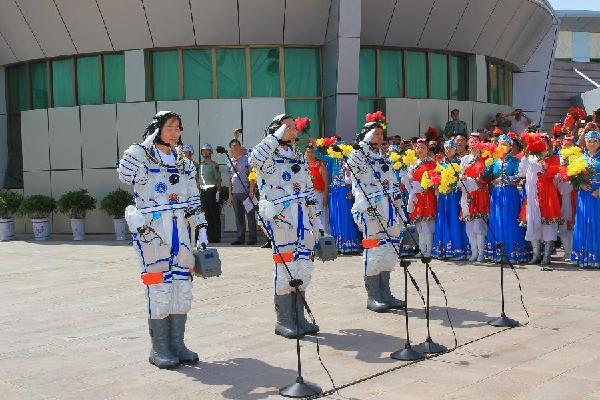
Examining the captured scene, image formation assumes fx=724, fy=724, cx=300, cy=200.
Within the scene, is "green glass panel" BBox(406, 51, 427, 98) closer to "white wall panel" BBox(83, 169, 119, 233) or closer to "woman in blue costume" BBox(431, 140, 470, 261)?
"woman in blue costume" BBox(431, 140, 470, 261)

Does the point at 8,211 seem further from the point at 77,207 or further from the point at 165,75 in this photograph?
the point at 165,75

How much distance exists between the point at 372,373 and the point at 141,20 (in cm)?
1525

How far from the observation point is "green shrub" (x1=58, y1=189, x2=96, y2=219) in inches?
767

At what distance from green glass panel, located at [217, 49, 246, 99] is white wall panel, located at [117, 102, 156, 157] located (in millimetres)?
1956

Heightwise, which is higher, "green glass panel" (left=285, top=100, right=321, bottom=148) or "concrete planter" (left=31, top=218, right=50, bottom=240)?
"green glass panel" (left=285, top=100, right=321, bottom=148)

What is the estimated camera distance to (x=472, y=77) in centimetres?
2250

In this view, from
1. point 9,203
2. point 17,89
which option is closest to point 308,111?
point 9,203

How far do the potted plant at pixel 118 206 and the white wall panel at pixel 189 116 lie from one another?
87.2 inches

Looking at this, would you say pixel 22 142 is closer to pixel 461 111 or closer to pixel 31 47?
pixel 31 47

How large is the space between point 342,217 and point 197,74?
7252 mm

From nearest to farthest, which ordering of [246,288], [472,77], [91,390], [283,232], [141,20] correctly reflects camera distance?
1. [91,390]
2. [283,232]
3. [246,288]
4. [141,20]
5. [472,77]

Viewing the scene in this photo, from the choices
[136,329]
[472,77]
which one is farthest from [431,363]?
[472,77]

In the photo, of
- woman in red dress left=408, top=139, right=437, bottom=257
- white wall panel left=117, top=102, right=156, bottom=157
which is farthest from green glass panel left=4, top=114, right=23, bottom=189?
woman in red dress left=408, top=139, right=437, bottom=257

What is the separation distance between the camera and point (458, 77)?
22375 mm
